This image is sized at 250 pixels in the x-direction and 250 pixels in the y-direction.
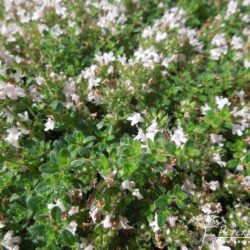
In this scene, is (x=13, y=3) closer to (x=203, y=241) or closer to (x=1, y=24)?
(x=1, y=24)

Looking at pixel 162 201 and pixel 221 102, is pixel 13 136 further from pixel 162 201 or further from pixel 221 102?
pixel 221 102

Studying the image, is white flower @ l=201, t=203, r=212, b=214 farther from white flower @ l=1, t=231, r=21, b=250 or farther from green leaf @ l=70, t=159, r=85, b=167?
white flower @ l=1, t=231, r=21, b=250

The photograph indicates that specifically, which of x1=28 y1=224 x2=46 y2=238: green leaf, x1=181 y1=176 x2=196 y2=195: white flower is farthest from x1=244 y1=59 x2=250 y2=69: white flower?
x1=28 y1=224 x2=46 y2=238: green leaf

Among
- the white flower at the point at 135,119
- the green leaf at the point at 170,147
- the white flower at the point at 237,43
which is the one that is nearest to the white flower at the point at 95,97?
the white flower at the point at 135,119

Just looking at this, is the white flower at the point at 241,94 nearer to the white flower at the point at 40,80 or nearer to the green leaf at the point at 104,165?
the green leaf at the point at 104,165

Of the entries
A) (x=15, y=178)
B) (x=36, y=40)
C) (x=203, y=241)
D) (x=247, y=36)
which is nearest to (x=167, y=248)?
(x=203, y=241)

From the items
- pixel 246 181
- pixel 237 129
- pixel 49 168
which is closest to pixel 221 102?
pixel 237 129
